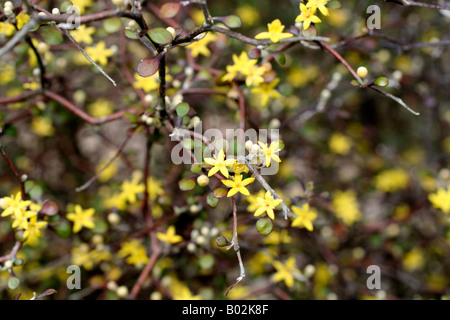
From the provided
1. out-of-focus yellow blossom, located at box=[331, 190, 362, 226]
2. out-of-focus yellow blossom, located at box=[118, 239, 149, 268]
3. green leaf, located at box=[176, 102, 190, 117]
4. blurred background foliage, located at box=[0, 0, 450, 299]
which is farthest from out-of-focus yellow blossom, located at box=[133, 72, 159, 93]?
out-of-focus yellow blossom, located at box=[331, 190, 362, 226]

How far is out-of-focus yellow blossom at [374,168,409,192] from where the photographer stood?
2.51m

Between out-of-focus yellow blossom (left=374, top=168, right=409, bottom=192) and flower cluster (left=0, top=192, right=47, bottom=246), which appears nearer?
flower cluster (left=0, top=192, right=47, bottom=246)

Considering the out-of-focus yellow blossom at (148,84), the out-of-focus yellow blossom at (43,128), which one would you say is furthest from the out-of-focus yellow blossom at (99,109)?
the out-of-focus yellow blossom at (148,84)

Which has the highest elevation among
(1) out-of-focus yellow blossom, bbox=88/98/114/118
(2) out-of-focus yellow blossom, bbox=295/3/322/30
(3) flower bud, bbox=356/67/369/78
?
(1) out-of-focus yellow blossom, bbox=88/98/114/118

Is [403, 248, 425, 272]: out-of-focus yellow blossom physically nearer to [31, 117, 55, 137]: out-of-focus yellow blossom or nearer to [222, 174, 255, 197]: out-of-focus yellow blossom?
[222, 174, 255, 197]: out-of-focus yellow blossom

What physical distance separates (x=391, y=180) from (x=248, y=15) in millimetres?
1421

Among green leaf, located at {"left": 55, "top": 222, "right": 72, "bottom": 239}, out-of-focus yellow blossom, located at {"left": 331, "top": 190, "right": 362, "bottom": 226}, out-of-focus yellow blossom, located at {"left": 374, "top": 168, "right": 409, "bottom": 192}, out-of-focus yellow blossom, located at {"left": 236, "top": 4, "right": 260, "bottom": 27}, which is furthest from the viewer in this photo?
out-of-focus yellow blossom, located at {"left": 236, "top": 4, "right": 260, "bottom": 27}

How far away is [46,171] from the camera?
8.21 ft

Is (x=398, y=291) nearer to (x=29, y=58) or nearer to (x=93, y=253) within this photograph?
(x=93, y=253)

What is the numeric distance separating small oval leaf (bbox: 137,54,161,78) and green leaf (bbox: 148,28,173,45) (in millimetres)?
67

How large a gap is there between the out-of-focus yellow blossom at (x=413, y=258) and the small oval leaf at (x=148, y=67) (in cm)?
182

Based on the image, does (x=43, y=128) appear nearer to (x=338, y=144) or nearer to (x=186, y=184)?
(x=186, y=184)

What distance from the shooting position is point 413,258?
2291mm
